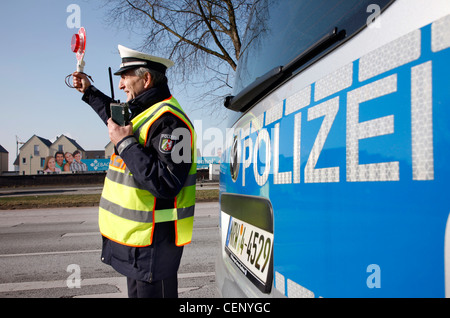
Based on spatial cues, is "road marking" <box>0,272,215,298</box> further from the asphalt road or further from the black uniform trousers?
the black uniform trousers

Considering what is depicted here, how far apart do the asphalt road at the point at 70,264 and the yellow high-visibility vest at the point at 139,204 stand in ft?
5.81

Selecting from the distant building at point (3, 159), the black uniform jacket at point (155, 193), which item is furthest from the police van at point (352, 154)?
the distant building at point (3, 159)

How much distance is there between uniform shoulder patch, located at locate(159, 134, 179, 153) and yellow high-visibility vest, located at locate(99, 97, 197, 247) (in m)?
0.13

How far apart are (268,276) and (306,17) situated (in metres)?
0.98

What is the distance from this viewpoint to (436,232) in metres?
0.67

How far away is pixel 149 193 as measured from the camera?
1.79 meters

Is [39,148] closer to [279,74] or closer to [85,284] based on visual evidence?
[85,284]

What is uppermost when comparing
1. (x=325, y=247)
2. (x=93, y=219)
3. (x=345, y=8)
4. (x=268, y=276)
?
(x=345, y=8)

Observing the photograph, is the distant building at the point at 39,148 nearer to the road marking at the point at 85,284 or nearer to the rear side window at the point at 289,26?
the road marking at the point at 85,284

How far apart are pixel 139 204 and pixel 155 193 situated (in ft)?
0.38

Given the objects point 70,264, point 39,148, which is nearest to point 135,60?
point 70,264

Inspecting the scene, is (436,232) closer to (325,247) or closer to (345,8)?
(325,247)

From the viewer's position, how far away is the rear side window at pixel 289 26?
3.22ft
